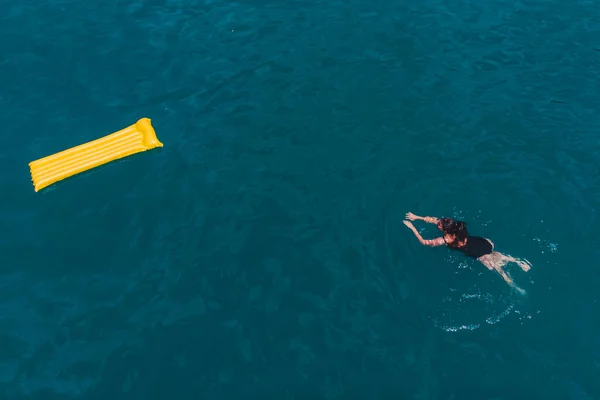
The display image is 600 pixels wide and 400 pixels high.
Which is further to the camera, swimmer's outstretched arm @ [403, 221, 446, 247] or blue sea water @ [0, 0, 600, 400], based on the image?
swimmer's outstretched arm @ [403, 221, 446, 247]

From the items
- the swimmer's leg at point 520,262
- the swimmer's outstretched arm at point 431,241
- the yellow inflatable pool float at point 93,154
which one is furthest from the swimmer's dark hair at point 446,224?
the yellow inflatable pool float at point 93,154

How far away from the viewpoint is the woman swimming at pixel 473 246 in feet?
53.1

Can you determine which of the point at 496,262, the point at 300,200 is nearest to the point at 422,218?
the point at 496,262

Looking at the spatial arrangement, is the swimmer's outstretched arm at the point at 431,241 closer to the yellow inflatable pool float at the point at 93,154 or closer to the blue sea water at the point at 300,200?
the blue sea water at the point at 300,200

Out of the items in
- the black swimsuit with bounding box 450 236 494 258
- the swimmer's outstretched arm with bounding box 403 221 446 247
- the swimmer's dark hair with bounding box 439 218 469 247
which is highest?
the swimmer's dark hair with bounding box 439 218 469 247

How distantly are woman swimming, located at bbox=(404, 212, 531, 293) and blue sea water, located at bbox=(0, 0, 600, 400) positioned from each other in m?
0.38

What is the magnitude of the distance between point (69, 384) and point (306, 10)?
17821 mm

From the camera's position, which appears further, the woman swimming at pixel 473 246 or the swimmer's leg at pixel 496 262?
the swimmer's leg at pixel 496 262

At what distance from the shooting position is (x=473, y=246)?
16359mm

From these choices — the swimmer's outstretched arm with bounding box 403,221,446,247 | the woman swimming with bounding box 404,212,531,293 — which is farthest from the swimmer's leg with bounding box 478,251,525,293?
the swimmer's outstretched arm with bounding box 403,221,446,247

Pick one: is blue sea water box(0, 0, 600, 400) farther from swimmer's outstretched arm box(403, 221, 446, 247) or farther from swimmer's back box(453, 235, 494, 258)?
swimmer's back box(453, 235, 494, 258)

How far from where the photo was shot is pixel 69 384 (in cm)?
1481

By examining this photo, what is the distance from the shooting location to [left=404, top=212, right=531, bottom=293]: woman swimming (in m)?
16.2

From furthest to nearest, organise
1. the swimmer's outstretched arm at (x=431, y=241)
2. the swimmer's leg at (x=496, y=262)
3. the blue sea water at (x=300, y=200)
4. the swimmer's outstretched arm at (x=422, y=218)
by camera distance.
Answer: the swimmer's outstretched arm at (x=422, y=218), the swimmer's outstretched arm at (x=431, y=241), the swimmer's leg at (x=496, y=262), the blue sea water at (x=300, y=200)
